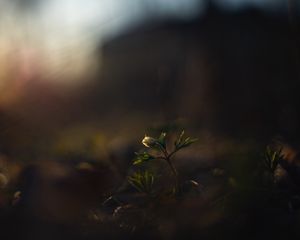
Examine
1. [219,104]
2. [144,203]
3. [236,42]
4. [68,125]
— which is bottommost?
[68,125]

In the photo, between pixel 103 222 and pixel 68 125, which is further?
pixel 68 125

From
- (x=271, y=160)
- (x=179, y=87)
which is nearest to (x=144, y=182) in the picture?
(x=271, y=160)

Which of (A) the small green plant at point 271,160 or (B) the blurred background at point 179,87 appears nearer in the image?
(A) the small green plant at point 271,160

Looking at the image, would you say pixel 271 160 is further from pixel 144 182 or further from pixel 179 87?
pixel 179 87

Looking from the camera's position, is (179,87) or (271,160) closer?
(271,160)

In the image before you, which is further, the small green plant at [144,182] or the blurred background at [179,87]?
the blurred background at [179,87]

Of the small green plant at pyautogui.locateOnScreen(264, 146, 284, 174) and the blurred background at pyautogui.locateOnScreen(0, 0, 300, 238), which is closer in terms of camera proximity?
the small green plant at pyautogui.locateOnScreen(264, 146, 284, 174)

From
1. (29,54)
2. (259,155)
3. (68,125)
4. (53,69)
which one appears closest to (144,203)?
(259,155)

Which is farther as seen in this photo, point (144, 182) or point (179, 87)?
point (179, 87)

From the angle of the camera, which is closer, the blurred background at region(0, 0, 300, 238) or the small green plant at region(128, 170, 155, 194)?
the small green plant at region(128, 170, 155, 194)

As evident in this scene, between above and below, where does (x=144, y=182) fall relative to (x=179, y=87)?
above

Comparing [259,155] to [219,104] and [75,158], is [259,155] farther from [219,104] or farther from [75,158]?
[219,104]
